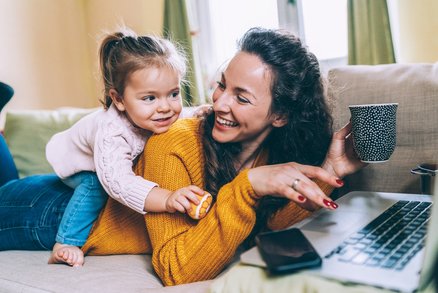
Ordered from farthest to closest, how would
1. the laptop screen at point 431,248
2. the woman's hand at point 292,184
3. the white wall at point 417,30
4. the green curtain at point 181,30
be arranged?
1. the green curtain at point 181,30
2. the white wall at point 417,30
3. the woman's hand at point 292,184
4. the laptop screen at point 431,248

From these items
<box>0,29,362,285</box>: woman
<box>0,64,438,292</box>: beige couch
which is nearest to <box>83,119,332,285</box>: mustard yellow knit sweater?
<box>0,29,362,285</box>: woman

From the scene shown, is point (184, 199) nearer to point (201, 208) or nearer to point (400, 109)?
point (201, 208)

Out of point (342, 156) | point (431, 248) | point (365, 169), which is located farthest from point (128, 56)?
point (431, 248)

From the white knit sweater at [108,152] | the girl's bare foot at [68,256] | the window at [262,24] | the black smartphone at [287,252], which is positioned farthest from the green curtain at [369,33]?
the black smartphone at [287,252]

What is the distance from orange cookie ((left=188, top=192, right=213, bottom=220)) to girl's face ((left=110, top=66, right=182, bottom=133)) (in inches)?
11.7

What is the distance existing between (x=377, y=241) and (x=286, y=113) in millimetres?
575

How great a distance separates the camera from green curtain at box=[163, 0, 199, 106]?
127 inches

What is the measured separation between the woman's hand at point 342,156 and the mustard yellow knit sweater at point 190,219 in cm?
6

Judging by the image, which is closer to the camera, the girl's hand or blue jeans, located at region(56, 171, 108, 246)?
the girl's hand

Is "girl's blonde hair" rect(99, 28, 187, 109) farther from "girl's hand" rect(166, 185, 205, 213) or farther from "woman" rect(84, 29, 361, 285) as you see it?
"girl's hand" rect(166, 185, 205, 213)

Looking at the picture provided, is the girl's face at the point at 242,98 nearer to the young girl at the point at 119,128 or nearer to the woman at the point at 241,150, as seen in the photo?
the woman at the point at 241,150

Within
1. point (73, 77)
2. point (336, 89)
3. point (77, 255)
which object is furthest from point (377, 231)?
point (73, 77)

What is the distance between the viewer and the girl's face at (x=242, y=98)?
47.5 inches

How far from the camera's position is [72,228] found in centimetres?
144
